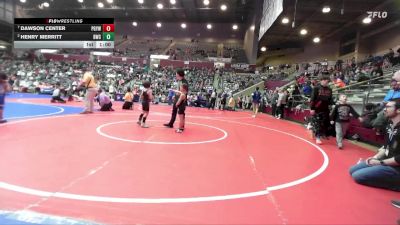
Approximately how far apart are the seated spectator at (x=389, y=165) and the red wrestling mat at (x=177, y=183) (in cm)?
15

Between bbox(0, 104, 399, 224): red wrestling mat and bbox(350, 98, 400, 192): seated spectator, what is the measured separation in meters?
0.15

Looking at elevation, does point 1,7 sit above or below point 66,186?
above

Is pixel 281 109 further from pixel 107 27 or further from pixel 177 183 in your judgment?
pixel 177 183

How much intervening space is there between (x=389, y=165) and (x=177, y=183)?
294cm

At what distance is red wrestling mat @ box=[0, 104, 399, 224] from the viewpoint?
9.32 feet

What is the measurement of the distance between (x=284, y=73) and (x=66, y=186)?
92.5 ft

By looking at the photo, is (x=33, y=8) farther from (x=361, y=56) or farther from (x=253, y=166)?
(x=253, y=166)

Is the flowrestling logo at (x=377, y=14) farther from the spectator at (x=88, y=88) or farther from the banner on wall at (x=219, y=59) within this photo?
the banner on wall at (x=219, y=59)

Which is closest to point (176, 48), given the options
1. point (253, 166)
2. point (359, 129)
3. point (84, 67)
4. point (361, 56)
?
point (84, 67)

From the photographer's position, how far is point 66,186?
330cm

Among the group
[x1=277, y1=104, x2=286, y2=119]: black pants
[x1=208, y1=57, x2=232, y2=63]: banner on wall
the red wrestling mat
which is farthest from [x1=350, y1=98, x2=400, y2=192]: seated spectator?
[x1=208, y1=57, x2=232, y2=63]: banner on wall

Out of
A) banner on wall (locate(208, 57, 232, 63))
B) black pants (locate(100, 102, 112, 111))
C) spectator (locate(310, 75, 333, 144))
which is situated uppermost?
banner on wall (locate(208, 57, 232, 63))
